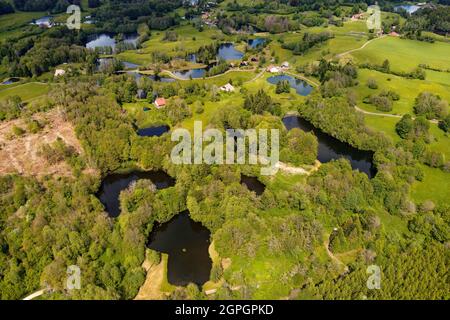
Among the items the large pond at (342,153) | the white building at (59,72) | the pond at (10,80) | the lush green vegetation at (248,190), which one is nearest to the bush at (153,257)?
the lush green vegetation at (248,190)

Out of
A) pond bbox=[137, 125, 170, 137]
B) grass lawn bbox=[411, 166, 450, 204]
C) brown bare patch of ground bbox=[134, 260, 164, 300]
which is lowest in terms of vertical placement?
brown bare patch of ground bbox=[134, 260, 164, 300]

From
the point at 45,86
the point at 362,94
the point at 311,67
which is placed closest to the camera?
the point at 362,94

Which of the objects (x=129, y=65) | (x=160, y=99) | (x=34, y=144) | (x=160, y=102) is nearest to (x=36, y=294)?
(x=34, y=144)

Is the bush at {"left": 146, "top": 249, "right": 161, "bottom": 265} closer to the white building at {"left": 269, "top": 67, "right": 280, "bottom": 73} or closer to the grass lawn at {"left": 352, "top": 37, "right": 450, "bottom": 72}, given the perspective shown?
the white building at {"left": 269, "top": 67, "right": 280, "bottom": 73}

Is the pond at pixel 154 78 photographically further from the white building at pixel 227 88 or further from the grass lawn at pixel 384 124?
the grass lawn at pixel 384 124

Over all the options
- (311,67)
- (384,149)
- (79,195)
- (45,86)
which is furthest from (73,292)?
(311,67)

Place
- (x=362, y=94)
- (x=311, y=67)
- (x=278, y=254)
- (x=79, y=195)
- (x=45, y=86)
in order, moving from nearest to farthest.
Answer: (x=278, y=254) < (x=79, y=195) < (x=362, y=94) < (x=45, y=86) < (x=311, y=67)

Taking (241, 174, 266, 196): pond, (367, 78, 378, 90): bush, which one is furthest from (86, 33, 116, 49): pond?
(241, 174, 266, 196): pond
